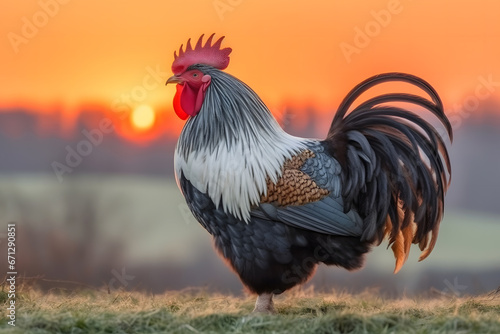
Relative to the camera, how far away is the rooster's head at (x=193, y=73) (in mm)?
5352

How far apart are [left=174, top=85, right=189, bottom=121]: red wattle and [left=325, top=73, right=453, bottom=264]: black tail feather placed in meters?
1.15

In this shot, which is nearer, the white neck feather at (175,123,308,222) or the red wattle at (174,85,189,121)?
the white neck feather at (175,123,308,222)

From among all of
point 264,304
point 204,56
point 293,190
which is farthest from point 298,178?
point 204,56

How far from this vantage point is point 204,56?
17.9ft

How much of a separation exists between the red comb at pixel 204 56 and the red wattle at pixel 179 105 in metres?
0.12

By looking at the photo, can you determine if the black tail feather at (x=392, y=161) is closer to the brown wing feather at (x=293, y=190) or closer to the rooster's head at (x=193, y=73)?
the brown wing feather at (x=293, y=190)

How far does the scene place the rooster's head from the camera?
17.6 ft

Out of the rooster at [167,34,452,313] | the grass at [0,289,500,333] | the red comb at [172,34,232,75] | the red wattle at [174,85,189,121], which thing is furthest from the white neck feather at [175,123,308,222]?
the grass at [0,289,500,333]

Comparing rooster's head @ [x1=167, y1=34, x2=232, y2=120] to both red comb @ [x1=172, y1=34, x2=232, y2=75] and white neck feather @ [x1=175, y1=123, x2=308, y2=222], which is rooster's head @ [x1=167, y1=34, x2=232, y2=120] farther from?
white neck feather @ [x1=175, y1=123, x2=308, y2=222]

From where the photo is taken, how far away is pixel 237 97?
5.31 m

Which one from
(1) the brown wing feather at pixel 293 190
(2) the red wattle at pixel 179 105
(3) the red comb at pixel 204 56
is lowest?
(1) the brown wing feather at pixel 293 190

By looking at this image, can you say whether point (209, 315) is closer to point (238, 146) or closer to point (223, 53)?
point (238, 146)

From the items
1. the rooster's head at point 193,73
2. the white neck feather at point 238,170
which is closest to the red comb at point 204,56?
the rooster's head at point 193,73

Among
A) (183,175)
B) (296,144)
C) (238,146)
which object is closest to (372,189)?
(296,144)
